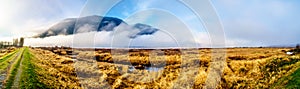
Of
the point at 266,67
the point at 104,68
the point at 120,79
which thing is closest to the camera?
the point at 266,67

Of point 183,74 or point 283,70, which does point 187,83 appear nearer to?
point 183,74

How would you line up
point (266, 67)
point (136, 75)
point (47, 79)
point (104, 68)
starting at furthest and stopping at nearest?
point (104, 68), point (136, 75), point (266, 67), point (47, 79)

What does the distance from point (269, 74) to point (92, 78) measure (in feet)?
72.3

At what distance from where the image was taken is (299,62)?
127ft

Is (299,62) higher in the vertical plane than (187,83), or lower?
higher

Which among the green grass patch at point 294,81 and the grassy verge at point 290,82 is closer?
the green grass patch at point 294,81

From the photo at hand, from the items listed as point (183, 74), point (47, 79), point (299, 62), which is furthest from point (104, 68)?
point (299, 62)

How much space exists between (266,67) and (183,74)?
10610 mm

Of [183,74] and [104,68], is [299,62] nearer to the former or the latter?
[183,74]

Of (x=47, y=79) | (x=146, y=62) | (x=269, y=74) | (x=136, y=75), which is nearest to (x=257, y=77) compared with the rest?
(x=269, y=74)

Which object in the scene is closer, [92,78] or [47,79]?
[47,79]

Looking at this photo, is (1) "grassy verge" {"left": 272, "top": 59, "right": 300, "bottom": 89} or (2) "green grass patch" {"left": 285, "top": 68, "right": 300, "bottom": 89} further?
(1) "grassy verge" {"left": 272, "top": 59, "right": 300, "bottom": 89}

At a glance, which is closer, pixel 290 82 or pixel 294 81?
pixel 294 81

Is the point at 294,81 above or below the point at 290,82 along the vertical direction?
above
